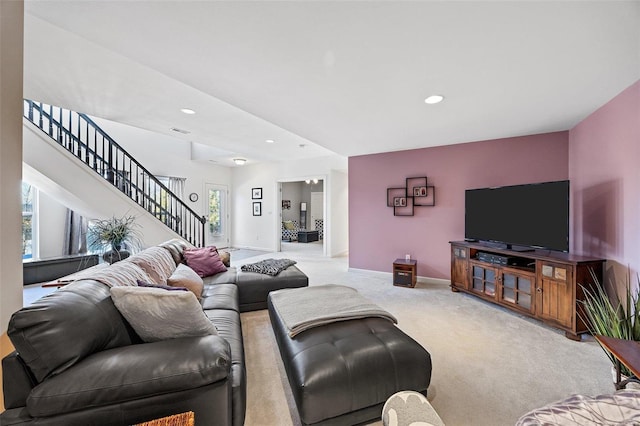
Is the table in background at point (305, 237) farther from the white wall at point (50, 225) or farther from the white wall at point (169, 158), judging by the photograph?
the white wall at point (50, 225)

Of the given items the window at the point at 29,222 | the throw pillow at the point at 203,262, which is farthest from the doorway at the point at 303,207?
the throw pillow at the point at 203,262

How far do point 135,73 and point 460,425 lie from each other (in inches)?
148

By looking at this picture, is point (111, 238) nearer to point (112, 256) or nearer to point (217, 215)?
point (112, 256)

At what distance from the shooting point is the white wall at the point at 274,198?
6781mm

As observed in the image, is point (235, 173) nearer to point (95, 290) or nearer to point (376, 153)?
point (376, 153)

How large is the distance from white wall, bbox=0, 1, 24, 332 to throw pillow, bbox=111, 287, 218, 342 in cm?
45

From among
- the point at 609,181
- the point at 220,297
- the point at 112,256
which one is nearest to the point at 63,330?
the point at 220,297

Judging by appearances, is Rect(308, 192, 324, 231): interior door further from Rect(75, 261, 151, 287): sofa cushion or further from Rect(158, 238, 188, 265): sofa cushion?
Rect(75, 261, 151, 287): sofa cushion

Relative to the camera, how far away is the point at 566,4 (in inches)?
54.4

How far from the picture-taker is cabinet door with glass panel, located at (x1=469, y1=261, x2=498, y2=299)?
328cm

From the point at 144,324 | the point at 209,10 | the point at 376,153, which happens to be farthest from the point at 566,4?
the point at 376,153

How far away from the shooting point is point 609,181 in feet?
8.49

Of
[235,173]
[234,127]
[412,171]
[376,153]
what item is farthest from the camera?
[235,173]

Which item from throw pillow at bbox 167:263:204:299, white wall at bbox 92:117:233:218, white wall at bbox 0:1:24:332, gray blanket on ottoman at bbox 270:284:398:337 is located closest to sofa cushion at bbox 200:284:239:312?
throw pillow at bbox 167:263:204:299
